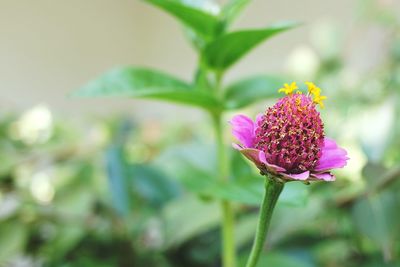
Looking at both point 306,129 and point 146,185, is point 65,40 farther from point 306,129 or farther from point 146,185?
point 306,129

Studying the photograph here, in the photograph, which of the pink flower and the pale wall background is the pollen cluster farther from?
the pale wall background

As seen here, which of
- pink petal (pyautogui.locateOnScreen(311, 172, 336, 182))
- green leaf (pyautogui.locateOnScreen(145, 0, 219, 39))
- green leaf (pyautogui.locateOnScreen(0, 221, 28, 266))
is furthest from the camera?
green leaf (pyautogui.locateOnScreen(0, 221, 28, 266))

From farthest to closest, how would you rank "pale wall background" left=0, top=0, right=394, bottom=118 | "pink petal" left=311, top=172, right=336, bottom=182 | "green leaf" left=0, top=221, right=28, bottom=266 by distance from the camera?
"pale wall background" left=0, top=0, right=394, bottom=118, "green leaf" left=0, top=221, right=28, bottom=266, "pink petal" left=311, top=172, right=336, bottom=182

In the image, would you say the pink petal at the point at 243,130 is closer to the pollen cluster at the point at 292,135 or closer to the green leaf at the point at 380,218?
the pollen cluster at the point at 292,135

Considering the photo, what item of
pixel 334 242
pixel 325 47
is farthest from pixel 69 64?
pixel 334 242

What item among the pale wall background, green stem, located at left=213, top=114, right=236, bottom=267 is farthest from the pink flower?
the pale wall background

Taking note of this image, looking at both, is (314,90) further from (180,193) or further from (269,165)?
(180,193)

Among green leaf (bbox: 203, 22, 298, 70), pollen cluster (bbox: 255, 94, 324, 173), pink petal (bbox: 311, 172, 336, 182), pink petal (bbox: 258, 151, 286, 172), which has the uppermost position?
green leaf (bbox: 203, 22, 298, 70)
